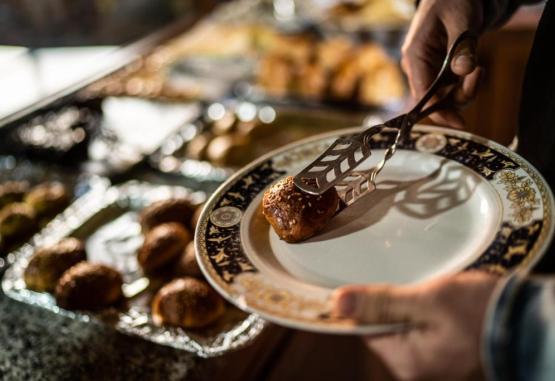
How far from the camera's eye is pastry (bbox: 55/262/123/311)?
139 centimetres

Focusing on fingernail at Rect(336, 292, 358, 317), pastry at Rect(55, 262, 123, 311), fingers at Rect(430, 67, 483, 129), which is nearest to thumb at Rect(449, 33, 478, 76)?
fingers at Rect(430, 67, 483, 129)

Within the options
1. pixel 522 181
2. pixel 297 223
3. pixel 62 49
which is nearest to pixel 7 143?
pixel 62 49

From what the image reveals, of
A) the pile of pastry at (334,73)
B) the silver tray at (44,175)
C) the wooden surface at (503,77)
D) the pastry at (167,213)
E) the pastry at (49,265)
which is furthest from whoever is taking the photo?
the wooden surface at (503,77)

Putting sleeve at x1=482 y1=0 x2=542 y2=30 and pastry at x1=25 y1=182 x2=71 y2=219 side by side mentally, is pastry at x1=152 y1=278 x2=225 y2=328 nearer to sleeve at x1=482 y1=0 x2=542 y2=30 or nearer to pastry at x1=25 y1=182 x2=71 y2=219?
pastry at x1=25 y1=182 x2=71 y2=219

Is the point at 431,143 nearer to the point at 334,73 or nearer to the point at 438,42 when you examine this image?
the point at 438,42

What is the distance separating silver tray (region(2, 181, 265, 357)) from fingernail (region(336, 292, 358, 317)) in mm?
575

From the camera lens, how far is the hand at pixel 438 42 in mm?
1230

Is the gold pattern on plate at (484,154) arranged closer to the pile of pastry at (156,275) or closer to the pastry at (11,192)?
the pile of pastry at (156,275)

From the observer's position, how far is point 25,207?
1.84m

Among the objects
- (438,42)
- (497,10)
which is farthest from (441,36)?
(497,10)

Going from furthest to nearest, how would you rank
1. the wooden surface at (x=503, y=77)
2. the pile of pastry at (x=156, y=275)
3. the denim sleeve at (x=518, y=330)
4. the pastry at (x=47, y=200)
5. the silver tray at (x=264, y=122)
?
the wooden surface at (x=503, y=77), the silver tray at (x=264, y=122), the pastry at (x=47, y=200), the pile of pastry at (x=156, y=275), the denim sleeve at (x=518, y=330)

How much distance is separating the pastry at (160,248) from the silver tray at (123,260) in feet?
0.19

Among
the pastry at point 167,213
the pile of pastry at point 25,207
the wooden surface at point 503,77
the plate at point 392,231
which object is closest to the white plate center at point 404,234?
the plate at point 392,231

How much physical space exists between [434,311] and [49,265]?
110 cm
